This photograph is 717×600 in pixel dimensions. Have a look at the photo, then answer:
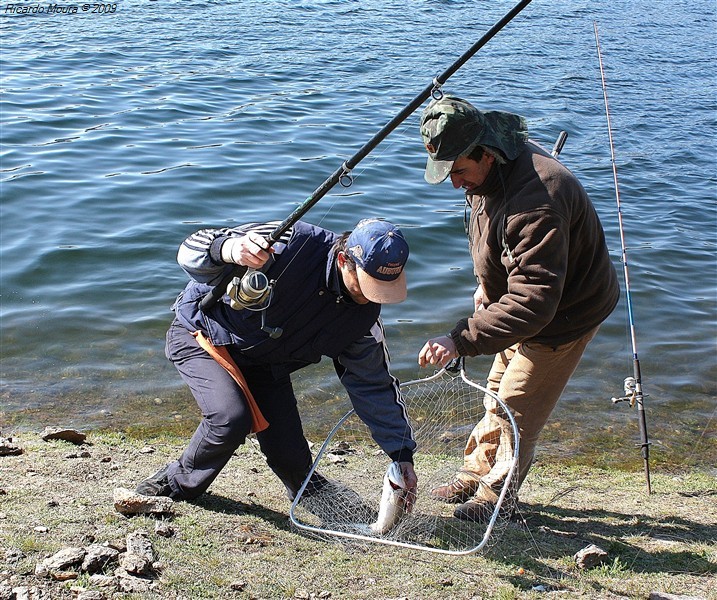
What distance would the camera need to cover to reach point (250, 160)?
12.5 m

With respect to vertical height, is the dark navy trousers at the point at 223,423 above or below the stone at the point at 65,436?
above

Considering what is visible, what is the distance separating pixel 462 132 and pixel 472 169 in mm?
211

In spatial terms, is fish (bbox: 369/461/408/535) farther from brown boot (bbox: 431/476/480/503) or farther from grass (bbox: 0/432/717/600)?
brown boot (bbox: 431/476/480/503)

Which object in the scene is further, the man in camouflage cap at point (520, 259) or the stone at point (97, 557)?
the man in camouflage cap at point (520, 259)

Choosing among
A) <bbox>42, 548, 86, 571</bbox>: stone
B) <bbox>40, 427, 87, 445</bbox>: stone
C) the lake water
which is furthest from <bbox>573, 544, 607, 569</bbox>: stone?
<bbox>40, 427, 87, 445</bbox>: stone

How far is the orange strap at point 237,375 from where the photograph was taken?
14.4 feet

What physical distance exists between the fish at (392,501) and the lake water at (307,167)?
8.71ft

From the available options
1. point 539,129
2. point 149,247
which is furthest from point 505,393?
point 539,129

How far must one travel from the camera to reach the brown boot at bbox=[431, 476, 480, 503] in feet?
16.3

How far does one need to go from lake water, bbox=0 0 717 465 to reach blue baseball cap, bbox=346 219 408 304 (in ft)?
10.2

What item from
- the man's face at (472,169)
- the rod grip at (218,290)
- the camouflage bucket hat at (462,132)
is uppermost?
the camouflage bucket hat at (462,132)

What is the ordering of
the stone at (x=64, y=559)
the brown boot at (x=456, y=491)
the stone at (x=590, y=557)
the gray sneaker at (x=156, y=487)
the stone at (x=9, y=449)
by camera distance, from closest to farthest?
the stone at (x=64, y=559) → the stone at (x=590, y=557) → the gray sneaker at (x=156, y=487) → the brown boot at (x=456, y=491) → the stone at (x=9, y=449)

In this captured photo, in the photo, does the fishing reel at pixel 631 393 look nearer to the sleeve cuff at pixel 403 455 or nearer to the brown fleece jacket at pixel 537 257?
the brown fleece jacket at pixel 537 257

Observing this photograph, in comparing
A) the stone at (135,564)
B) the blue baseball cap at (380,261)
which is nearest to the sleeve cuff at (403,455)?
the blue baseball cap at (380,261)
